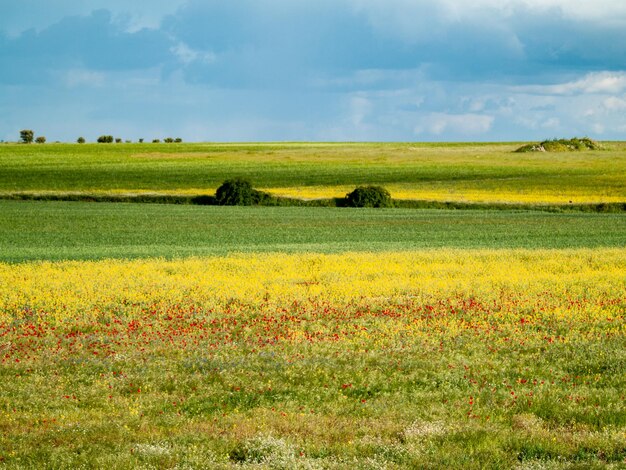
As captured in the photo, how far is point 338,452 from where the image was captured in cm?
1000

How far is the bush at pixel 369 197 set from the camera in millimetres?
60688

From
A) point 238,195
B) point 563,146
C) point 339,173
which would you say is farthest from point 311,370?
point 563,146

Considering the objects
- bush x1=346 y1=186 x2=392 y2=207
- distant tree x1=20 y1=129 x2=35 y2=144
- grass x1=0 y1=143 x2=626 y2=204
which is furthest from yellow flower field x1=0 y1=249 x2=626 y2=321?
distant tree x1=20 y1=129 x2=35 y2=144

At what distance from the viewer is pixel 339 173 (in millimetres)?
82500

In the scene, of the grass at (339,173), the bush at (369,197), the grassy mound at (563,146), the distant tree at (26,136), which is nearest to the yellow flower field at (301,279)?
the bush at (369,197)

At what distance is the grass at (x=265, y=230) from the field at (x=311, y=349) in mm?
415

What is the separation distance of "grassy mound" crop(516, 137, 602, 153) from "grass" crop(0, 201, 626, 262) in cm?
5818

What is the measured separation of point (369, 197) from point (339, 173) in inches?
867

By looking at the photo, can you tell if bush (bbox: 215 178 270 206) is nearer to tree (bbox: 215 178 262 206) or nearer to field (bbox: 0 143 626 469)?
tree (bbox: 215 178 262 206)

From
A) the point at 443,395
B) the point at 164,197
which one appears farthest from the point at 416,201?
the point at 443,395

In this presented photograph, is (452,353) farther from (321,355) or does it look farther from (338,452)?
(338,452)

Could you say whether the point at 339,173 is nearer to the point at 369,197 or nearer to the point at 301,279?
the point at 369,197

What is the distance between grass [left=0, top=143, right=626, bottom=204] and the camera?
6788cm

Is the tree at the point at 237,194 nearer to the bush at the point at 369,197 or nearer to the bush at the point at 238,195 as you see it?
the bush at the point at 238,195
